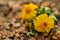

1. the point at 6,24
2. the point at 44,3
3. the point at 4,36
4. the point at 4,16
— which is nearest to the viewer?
the point at 4,36

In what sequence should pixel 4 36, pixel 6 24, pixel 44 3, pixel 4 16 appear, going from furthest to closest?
pixel 44 3, pixel 4 16, pixel 6 24, pixel 4 36

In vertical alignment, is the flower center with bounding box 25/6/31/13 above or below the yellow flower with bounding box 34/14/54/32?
above

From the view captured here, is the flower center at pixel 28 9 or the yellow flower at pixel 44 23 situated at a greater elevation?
the flower center at pixel 28 9

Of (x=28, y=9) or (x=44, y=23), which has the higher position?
(x=28, y=9)

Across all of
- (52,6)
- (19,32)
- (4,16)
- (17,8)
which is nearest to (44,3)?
(52,6)

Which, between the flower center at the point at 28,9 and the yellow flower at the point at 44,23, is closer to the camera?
the yellow flower at the point at 44,23

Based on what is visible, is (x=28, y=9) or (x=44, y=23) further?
(x=28, y=9)

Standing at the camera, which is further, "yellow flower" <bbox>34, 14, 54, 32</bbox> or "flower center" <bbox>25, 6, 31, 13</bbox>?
"flower center" <bbox>25, 6, 31, 13</bbox>

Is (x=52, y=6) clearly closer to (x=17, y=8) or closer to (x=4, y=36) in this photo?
(x=17, y=8)
